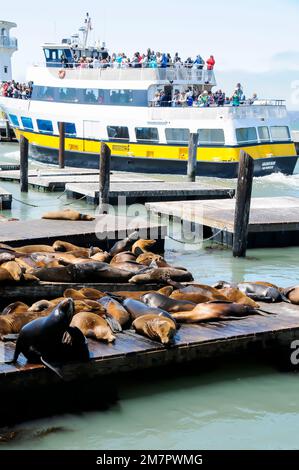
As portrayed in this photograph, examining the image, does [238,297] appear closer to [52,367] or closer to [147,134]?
[52,367]

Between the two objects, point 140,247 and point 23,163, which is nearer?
point 140,247

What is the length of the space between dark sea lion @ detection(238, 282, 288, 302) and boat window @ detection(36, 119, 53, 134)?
20.3 meters

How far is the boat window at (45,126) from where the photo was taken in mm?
27839

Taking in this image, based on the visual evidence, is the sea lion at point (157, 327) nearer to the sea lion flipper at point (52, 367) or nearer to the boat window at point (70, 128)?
the sea lion flipper at point (52, 367)

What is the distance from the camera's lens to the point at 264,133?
80.5 feet

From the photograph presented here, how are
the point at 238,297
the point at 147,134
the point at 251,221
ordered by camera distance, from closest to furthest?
the point at 238,297 < the point at 251,221 < the point at 147,134

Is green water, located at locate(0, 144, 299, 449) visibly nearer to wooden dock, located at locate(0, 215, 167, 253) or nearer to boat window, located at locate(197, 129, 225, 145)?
wooden dock, located at locate(0, 215, 167, 253)

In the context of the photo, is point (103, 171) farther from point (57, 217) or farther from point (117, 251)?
point (117, 251)

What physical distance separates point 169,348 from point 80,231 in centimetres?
523

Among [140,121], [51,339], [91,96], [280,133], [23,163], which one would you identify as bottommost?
[51,339]

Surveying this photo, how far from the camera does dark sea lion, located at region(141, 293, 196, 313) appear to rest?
727cm

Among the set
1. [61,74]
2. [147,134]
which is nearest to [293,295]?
[147,134]

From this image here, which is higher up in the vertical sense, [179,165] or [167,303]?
[167,303]

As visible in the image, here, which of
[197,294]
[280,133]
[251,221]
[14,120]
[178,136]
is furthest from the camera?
[14,120]
